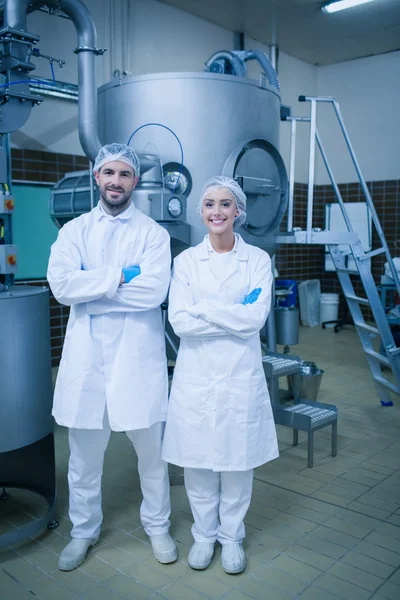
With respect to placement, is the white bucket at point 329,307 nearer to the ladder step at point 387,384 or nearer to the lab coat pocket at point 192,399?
the ladder step at point 387,384

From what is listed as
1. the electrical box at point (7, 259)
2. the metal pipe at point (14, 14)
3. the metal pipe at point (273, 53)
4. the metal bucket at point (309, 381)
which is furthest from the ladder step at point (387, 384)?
the metal pipe at point (273, 53)

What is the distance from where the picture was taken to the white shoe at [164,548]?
2.17m

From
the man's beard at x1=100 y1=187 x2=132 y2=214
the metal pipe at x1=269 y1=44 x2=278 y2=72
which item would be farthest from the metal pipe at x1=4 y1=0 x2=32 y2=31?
the metal pipe at x1=269 y1=44 x2=278 y2=72

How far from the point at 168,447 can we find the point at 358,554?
2.94 feet

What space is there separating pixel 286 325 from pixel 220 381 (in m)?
2.67

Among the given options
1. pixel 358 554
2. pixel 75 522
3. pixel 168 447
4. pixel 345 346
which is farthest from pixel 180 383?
pixel 345 346

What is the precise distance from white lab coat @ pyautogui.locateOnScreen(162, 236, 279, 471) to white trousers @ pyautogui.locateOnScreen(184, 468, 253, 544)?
92 millimetres

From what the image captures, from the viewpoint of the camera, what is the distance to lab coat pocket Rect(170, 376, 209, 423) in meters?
2.04

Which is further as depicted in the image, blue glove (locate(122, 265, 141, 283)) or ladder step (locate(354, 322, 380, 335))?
ladder step (locate(354, 322, 380, 335))

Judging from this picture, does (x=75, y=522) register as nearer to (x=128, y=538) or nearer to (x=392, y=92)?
(x=128, y=538)

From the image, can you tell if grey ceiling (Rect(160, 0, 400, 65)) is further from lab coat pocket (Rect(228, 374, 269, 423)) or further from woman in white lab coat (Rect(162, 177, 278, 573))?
lab coat pocket (Rect(228, 374, 269, 423))

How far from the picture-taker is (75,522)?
2.21 m

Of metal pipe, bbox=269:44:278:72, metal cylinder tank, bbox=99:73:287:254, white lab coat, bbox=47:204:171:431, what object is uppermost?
metal pipe, bbox=269:44:278:72

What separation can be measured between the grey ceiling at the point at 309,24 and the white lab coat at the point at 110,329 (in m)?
4.81
